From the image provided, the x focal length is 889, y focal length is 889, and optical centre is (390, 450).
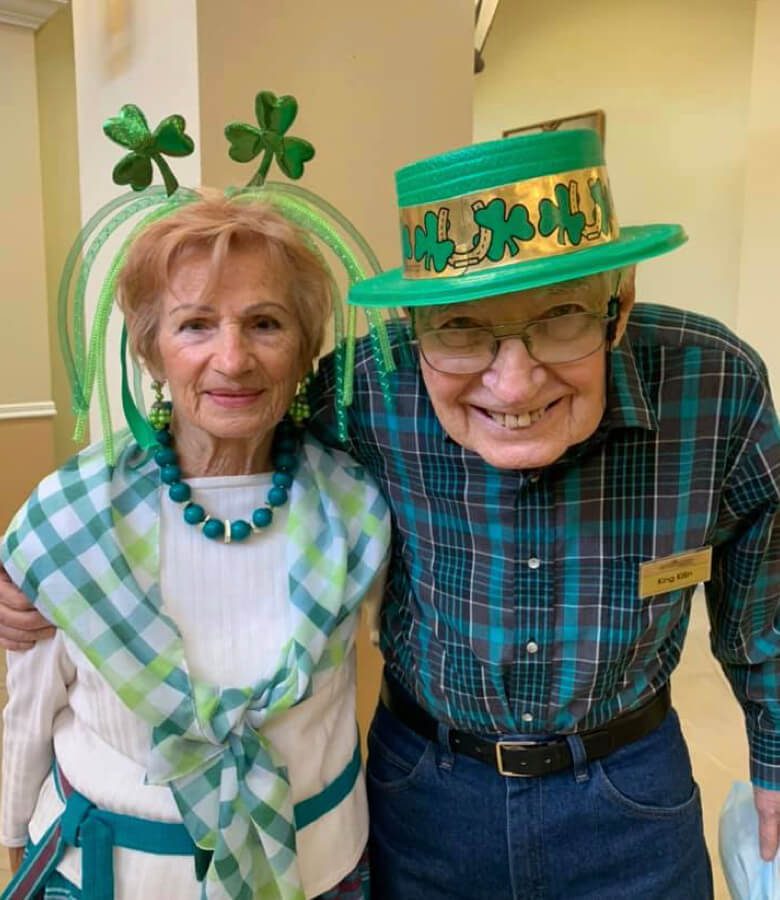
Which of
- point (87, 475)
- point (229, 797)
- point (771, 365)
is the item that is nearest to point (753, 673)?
point (229, 797)

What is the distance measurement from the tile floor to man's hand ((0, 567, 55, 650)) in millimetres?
1564

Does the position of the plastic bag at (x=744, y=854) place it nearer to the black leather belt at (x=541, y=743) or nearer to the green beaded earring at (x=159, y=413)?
the black leather belt at (x=541, y=743)

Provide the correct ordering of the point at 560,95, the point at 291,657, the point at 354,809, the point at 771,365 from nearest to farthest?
the point at 291,657
the point at 354,809
the point at 771,365
the point at 560,95

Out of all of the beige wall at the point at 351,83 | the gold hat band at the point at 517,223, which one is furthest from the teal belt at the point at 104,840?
the beige wall at the point at 351,83

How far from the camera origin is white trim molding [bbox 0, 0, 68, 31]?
4129 mm

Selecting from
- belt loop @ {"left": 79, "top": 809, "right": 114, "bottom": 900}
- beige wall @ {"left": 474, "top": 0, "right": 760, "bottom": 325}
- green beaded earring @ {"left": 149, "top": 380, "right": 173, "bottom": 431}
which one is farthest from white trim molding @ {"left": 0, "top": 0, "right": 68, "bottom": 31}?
belt loop @ {"left": 79, "top": 809, "right": 114, "bottom": 900}

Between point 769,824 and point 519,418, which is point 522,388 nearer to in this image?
point 519,418

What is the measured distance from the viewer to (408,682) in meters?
1.26

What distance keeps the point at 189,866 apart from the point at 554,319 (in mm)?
804

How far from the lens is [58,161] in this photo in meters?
4.94

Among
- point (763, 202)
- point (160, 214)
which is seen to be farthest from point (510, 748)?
point (763, 202)

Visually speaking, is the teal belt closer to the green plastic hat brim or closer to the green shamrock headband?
the green shamrock headband

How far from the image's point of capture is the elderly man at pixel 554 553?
1.00m

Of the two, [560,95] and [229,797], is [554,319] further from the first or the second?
[560,95]
